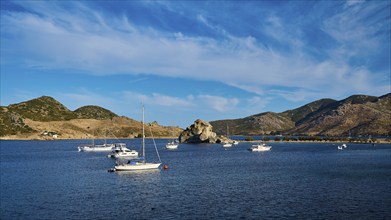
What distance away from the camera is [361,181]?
238ft

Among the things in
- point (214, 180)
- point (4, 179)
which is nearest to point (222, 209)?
point (214, 180)

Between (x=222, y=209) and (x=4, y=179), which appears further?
(x=4, y=179)

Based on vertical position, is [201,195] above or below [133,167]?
below

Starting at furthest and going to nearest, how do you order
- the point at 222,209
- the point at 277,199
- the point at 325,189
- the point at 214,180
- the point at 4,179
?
the point at 4,179 → the point at 214,180 → the point at 325,189 → the point at 277,199 → the point at 222,209

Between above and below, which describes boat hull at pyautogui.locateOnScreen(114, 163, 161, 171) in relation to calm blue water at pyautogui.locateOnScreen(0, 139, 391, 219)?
above

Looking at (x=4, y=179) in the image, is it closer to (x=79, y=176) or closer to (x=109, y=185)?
(x=79, y=176)

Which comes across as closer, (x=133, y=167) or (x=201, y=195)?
(x=201, y=195)

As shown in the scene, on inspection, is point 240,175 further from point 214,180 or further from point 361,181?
point 361,181

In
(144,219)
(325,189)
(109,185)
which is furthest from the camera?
(109,185)

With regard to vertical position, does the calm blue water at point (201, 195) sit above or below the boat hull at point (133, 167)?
below

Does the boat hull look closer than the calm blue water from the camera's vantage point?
No

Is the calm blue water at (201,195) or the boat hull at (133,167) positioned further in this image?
the boat hull at (133,167)

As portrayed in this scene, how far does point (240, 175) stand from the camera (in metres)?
85.8

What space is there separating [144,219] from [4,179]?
5380cm
